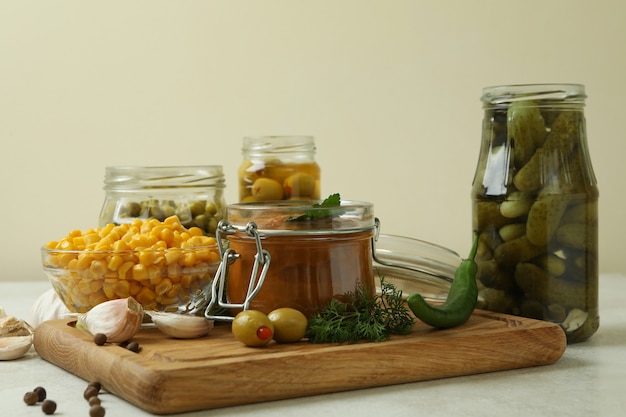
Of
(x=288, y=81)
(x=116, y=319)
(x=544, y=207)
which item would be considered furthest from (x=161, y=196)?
(x=288, y=81)

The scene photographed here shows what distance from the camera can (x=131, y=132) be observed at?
111 inches

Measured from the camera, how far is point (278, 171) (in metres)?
1.81

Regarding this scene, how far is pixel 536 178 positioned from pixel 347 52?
56.1 inches

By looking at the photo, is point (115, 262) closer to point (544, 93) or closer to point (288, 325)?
point (288, 325)

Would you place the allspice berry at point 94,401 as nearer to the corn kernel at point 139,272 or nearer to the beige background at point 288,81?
the corn kernel at point 139,272

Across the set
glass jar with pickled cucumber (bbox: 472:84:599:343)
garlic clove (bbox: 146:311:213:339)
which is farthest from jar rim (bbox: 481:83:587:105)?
garlic clove (bbox: 146:311:213:339)

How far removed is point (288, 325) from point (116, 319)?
244 mm

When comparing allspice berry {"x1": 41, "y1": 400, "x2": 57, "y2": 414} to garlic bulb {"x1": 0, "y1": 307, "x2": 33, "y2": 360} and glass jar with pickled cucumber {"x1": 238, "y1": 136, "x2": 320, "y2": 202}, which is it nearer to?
garlic bulb {"x1": 0, "y1": 307, "x2": 33, "y2": 360}

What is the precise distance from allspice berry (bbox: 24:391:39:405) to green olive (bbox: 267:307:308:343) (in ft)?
1.04

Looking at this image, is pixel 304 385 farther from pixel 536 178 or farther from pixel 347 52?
pixel 347 52

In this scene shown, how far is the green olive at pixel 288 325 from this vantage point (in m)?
1.23

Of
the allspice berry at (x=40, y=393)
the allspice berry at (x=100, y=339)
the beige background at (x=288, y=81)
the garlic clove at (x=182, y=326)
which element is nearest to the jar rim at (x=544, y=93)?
the garlic clove at (x=182, y=326)

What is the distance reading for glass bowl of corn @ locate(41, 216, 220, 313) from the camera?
4.62 feet

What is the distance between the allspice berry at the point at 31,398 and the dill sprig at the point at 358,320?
1.19 ft
